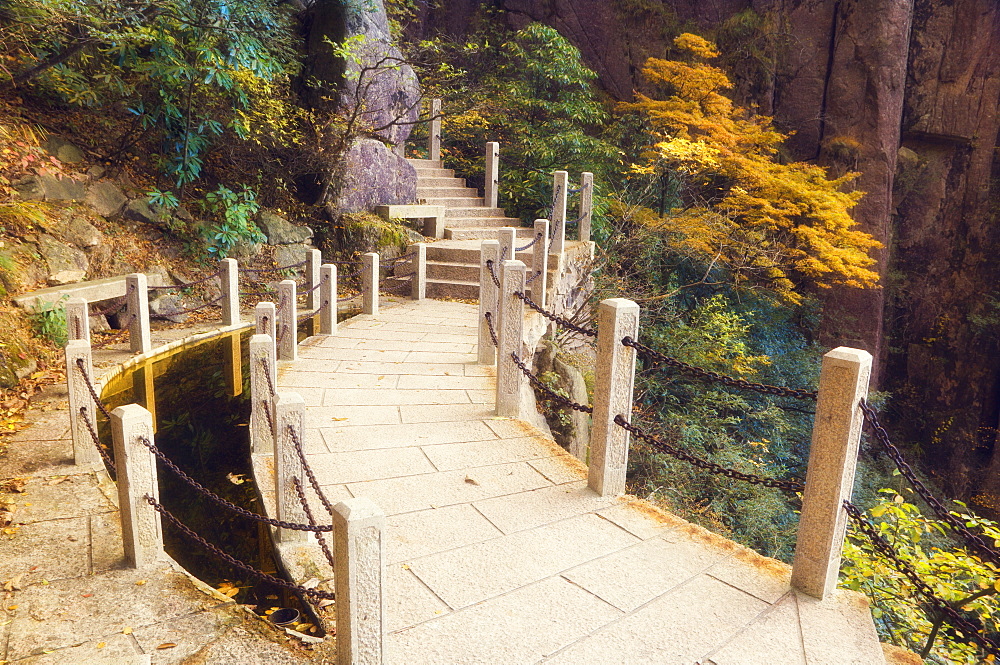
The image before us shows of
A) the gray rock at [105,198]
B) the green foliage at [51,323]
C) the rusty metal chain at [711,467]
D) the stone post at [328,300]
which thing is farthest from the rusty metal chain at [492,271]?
the gray rock at [105,198]

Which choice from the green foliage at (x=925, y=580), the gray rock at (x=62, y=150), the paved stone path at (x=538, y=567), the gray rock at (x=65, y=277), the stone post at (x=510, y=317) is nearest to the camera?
the paved stone path at (x=538, y=567)

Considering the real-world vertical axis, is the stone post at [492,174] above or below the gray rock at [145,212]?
above

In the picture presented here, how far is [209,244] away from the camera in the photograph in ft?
34.3

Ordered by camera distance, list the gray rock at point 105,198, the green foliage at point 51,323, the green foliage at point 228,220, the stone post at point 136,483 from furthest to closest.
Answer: the green foliage at point 228,220 → the gray rock at point 105,198 → the green foliage at point 51,323 → the stone post at point 136,483

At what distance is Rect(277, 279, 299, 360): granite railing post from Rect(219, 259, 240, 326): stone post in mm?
1876

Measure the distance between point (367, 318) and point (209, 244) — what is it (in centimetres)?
324

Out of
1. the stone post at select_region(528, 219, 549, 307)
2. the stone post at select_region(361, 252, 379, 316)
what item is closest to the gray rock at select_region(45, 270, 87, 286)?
the stone post at select_region(361, 252, 379, 316)

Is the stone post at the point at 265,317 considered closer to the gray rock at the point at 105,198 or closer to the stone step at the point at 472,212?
the gray rock at the point at 105,198

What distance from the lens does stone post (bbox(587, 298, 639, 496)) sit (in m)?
3.83

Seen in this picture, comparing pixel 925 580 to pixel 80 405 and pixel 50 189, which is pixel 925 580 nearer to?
pixel 80 405

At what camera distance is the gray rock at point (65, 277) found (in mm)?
→ 8170

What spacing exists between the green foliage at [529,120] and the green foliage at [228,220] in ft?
14.9

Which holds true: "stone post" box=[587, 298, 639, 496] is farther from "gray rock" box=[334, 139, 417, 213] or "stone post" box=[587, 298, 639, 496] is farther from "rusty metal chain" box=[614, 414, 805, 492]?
"gray rock" box=[334, 139, 417, 213]

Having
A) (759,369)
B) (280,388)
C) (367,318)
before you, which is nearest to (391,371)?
(280,388)
